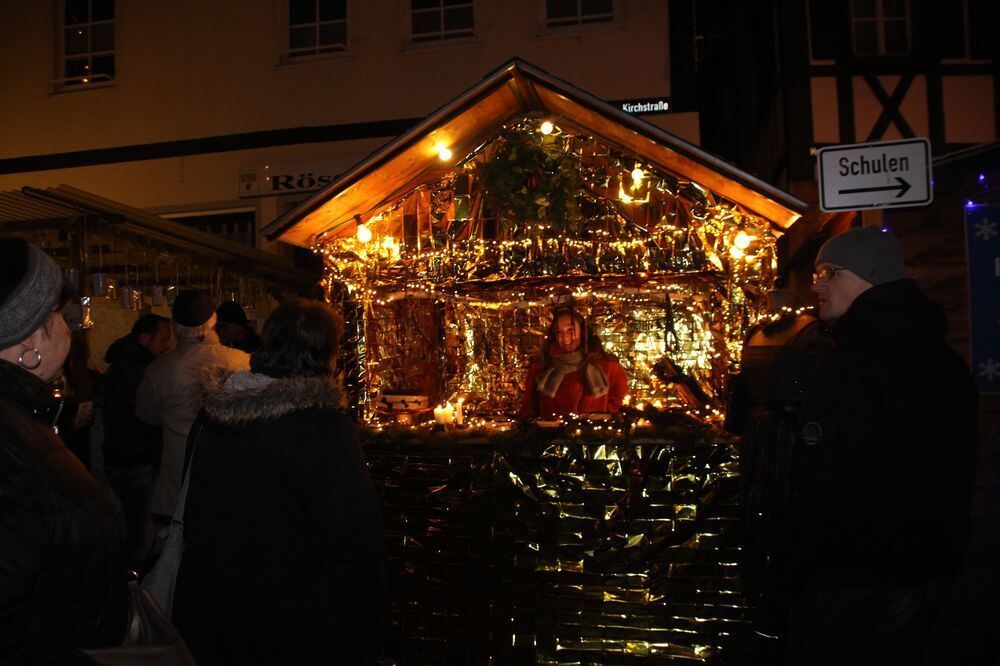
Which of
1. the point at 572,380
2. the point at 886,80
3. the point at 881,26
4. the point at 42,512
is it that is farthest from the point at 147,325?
the point at 881,26

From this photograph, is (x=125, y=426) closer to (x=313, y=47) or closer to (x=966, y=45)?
(x=313, y=47)

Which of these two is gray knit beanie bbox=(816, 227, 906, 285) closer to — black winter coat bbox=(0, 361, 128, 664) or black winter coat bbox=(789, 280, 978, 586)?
black winter coat bbox=(789, 280, 978, 586)

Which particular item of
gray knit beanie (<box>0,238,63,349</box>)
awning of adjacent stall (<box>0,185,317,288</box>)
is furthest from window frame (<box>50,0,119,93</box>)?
gray knit beanie (<box>0,238,63,349</box>)

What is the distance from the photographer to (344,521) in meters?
2.33

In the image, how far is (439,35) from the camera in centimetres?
1070

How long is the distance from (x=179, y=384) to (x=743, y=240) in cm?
366

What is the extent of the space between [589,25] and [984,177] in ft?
20.7

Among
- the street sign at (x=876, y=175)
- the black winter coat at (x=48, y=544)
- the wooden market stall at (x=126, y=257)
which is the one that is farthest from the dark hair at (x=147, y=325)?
the street sign at (x=876, y=175)

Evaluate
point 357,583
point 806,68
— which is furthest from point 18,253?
point 806,68

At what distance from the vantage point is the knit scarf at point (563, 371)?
640 centimetres

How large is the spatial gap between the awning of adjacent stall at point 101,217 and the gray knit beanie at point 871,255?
547 cm

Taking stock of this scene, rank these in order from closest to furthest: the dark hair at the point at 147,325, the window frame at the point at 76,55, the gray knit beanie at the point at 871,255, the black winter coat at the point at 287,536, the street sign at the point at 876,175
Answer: the black winter coat at the point at 287,536 → the gray knit beanie at the point at 871,255 → the street sign at the point at 876,175 → the dark hair at the point at 147,325 → the window frame at the point at 76,55

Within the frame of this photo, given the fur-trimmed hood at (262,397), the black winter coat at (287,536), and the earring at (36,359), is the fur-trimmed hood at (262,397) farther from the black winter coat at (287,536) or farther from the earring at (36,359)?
the earring at (36,359)

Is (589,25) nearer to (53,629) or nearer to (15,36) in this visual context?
(15,36)
